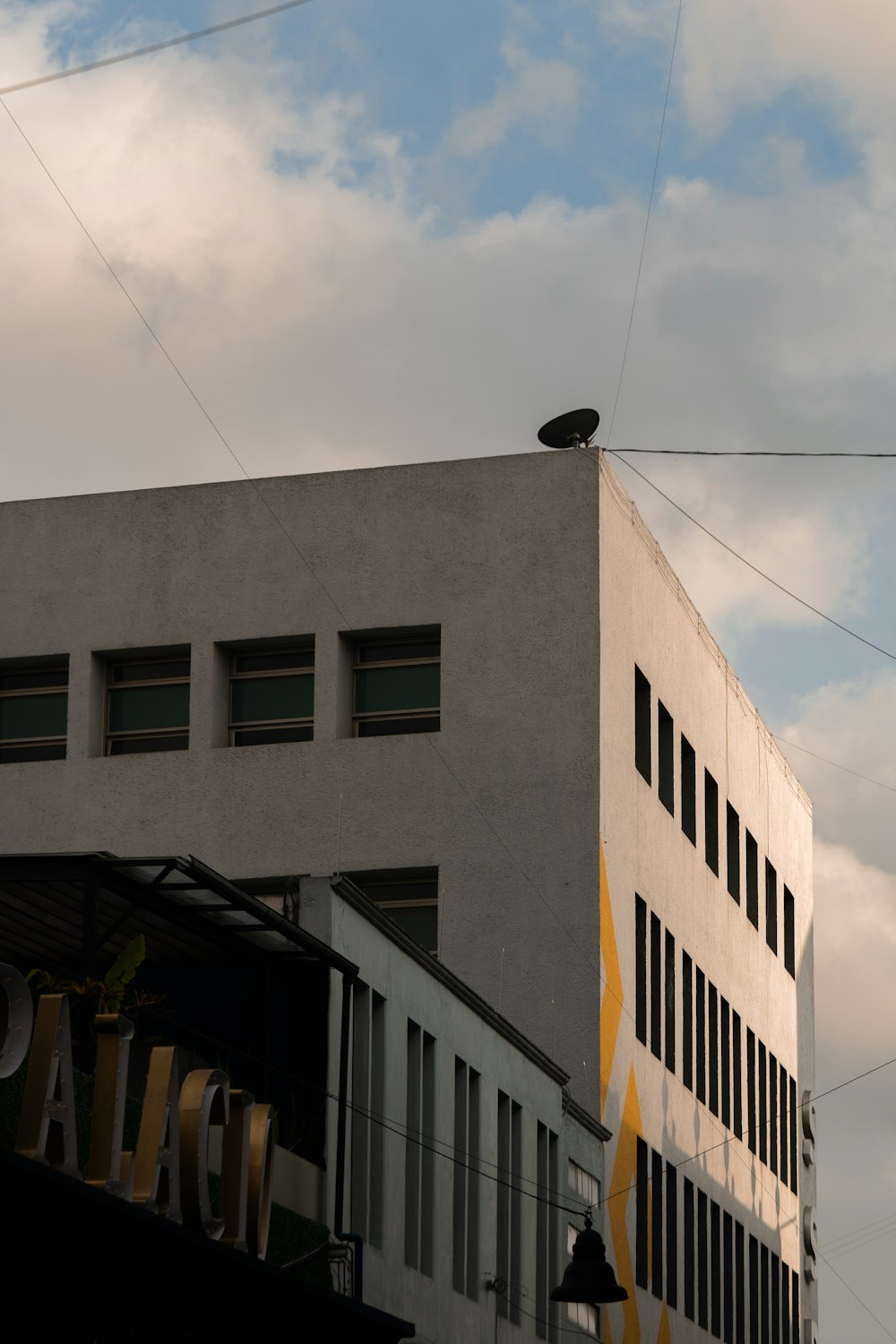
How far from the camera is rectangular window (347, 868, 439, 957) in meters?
36.4

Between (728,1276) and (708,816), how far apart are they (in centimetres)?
863

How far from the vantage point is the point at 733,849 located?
49.1 metres

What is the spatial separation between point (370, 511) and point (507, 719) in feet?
13.8

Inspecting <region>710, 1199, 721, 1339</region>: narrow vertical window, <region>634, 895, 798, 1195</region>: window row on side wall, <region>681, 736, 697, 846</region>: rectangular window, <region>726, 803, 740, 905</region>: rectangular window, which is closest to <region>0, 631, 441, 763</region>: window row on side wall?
<region>634, 895, 798, 1195</region>: window row on side wall

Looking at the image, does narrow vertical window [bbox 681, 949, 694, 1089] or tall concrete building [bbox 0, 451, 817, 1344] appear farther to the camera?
narrow vertical window [bbox 681, 949, 694, 1089]

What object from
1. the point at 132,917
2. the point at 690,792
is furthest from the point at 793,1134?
the point at 132,917

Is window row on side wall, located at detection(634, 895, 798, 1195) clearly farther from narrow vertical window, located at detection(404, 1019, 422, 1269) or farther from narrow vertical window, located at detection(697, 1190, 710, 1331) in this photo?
narrow vertical window, located at detection(404, 1019, 422, 1269)

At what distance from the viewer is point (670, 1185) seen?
41.1 m

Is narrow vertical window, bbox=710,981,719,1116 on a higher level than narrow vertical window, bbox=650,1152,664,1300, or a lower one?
higher

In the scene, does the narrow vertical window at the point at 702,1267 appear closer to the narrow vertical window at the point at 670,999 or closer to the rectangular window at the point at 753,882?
the narrow vertical window at the point at 670,999

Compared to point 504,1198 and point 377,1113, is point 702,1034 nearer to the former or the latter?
point 504,1198

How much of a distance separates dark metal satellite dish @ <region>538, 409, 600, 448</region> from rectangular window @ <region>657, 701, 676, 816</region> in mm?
5235

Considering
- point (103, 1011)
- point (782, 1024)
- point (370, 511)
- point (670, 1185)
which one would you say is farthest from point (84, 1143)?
point (782, 1024)

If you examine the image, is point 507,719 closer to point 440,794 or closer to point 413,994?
point 440,794
